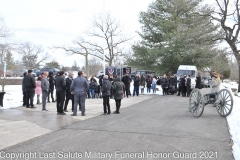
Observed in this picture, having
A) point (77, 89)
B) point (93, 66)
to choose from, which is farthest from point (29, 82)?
point (93, 66)

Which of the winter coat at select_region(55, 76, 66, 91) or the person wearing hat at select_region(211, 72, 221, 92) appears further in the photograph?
the person wearing hat at select_region(211, 72, 221, 92)

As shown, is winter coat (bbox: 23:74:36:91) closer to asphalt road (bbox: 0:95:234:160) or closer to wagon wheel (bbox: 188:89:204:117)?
asphalt road (bbox: 0:95:234:160)

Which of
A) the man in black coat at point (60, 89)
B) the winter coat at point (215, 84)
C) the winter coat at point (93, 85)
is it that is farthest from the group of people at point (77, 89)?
the winter coat at point (93, 85)

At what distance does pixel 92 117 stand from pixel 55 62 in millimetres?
75356

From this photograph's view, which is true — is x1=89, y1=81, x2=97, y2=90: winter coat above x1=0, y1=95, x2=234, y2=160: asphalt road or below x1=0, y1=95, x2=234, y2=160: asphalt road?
above

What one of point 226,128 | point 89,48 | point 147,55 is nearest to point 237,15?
point 147,55

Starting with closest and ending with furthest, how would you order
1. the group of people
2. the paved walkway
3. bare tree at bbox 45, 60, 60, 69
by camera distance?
1. the paved walkway
2. the group of people
3. bare tree at bbox 45, 60, 60, 69

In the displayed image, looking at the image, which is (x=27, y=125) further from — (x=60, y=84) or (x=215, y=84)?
(x=215, y=84)

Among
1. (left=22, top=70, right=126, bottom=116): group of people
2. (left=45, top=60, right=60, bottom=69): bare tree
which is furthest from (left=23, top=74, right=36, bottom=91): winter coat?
(left=45, top=60, right=60, bottom=69): bare tree

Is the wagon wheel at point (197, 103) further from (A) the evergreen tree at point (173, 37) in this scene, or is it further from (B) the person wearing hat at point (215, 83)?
(A) the evergreen tree at point (173, 37)

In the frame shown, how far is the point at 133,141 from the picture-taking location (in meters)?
6.88

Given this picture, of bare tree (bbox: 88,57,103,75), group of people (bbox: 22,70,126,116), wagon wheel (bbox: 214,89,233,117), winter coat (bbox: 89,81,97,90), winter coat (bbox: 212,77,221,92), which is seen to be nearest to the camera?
wagon wheel (bbox: 214,89,233,117)

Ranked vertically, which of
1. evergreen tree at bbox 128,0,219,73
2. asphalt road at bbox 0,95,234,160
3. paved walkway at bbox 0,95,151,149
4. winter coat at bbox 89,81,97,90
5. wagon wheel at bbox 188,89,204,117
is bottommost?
asphalt road at bbox 0,95,234,160

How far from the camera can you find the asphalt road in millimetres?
5797
